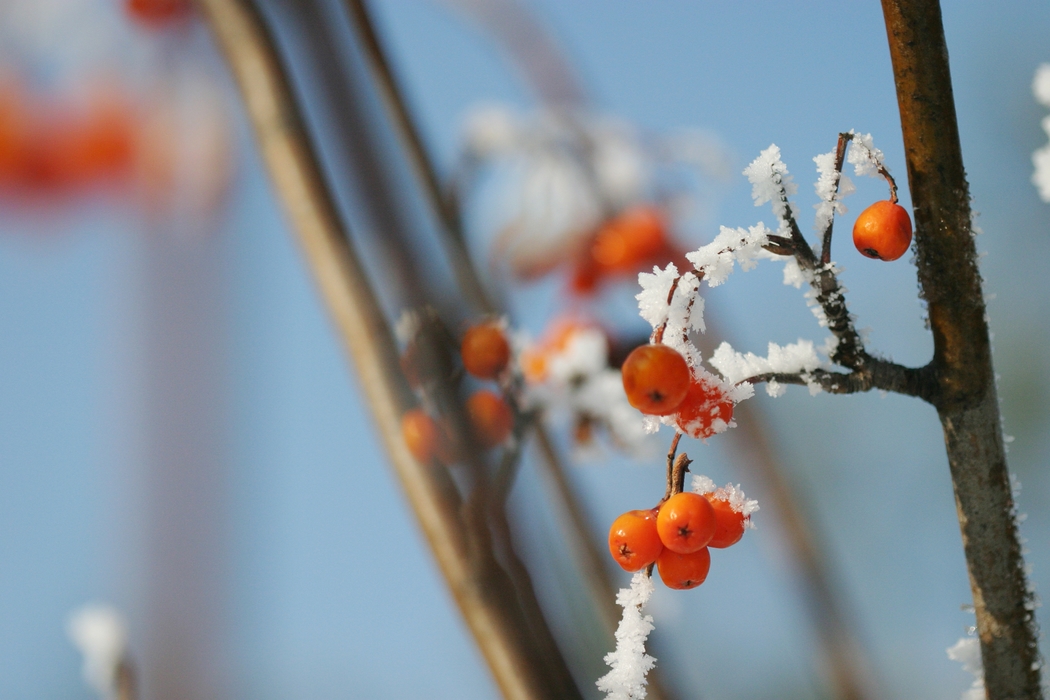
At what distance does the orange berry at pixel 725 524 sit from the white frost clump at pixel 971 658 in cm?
17

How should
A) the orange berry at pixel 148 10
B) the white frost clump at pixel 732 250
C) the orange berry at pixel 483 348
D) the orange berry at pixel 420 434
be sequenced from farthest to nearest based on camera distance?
the orange berry at pixel 148 10 → the orange berry at pixel 483 348 → the orange berry at pixel 420 434 → the white frost clump at pixel 732 250

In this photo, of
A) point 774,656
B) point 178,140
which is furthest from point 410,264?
point 774,656

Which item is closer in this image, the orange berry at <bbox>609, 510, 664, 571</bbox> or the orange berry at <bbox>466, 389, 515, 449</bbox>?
the orange berry at <bbox>609, 510, 664, 571</bbox>

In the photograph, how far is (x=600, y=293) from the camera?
1.83 m

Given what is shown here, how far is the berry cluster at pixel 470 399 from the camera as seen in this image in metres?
0.77

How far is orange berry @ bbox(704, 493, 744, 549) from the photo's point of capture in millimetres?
593

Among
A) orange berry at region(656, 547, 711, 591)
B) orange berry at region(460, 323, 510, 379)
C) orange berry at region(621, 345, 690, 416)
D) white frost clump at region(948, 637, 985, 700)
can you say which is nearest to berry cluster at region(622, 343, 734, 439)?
orange berry at region(621, 345, 690, 416)

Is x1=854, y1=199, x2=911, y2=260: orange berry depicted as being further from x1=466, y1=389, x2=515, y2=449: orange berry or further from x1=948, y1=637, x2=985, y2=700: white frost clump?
x1=466, y1=389, x2=515, y2=449: orange berry

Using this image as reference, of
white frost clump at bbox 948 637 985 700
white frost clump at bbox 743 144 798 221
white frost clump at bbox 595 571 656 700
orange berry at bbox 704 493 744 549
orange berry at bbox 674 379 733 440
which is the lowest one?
white frost clump at bbox 948 637 985 700

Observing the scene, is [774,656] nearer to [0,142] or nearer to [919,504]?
[919,504]

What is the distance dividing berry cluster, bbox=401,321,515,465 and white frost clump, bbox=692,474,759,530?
22 cm

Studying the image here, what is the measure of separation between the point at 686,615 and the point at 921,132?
2.71 metres

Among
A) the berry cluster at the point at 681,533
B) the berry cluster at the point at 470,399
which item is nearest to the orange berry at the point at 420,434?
the berry cluster at the point at 470,399

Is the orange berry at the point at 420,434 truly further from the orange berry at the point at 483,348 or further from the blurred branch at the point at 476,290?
the blurred branch at the point at 476,290
